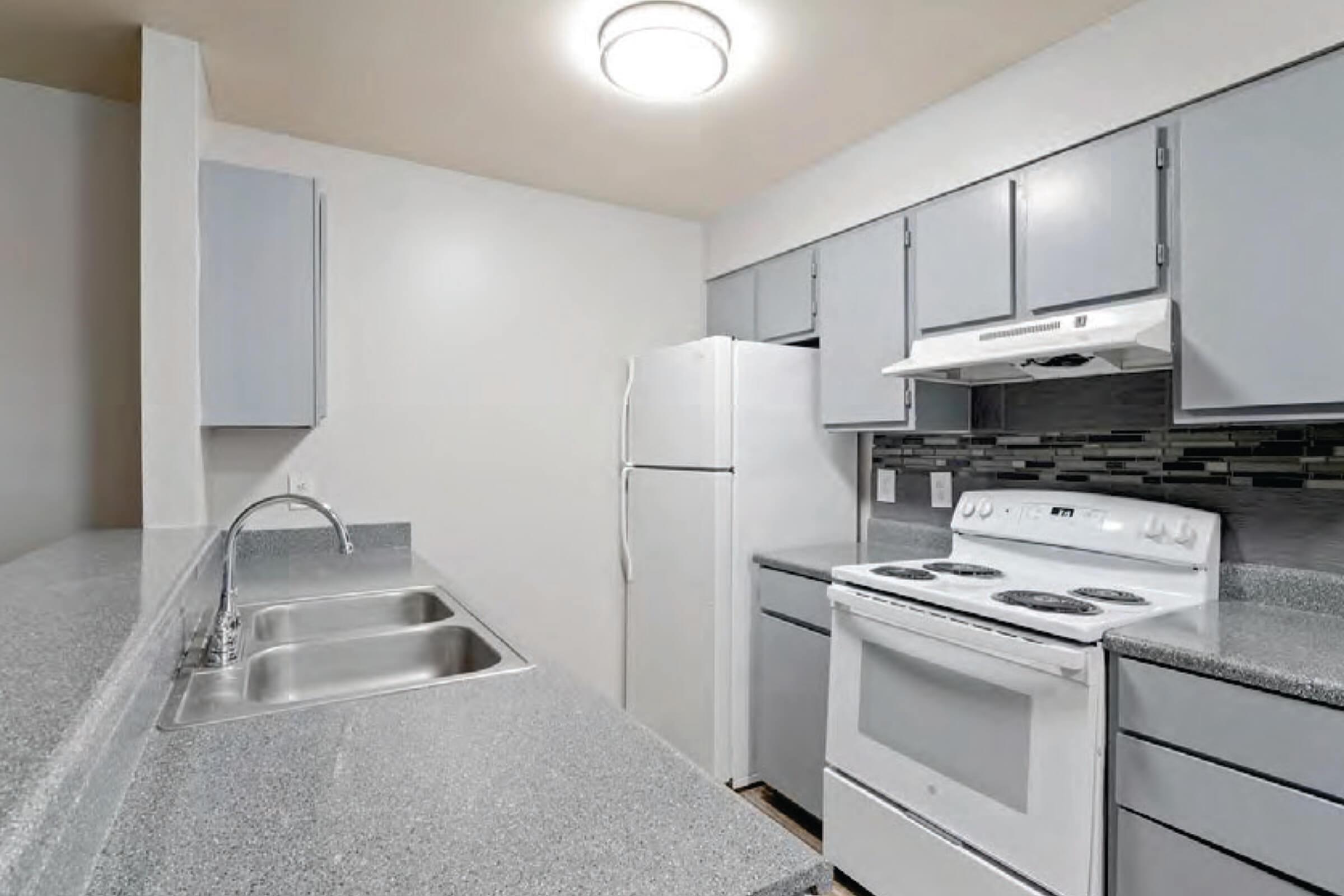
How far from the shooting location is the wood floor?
7.61 feet

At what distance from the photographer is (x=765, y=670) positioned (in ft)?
8.39

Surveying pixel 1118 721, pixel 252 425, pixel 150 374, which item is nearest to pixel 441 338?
pixel 252 425

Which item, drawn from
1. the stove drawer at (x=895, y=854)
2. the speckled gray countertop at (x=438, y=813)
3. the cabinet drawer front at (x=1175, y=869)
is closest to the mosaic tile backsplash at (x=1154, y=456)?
the cabinet drawer front at (x=1175, y=869)

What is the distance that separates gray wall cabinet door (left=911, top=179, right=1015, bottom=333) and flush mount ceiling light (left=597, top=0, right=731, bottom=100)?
839mm

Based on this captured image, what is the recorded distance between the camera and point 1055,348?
5.56 feet

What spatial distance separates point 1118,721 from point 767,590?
1.23 metres

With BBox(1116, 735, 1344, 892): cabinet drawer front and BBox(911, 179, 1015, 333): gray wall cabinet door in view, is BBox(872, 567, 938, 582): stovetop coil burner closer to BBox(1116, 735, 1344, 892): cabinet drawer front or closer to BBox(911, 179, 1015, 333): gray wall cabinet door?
BBox(1116, 735, 1344, 892): cabinet drawer front

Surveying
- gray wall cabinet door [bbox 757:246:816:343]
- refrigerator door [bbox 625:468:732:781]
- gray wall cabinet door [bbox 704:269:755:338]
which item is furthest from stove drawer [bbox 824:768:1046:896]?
gray wall cabinet door [bbox 704:269:755:338]

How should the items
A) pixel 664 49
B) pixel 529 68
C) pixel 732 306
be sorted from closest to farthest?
pixel 664 49 → pixel 529 68 → pixel 732 306

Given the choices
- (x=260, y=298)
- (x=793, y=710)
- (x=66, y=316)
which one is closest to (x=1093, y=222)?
(x=793, y=710)

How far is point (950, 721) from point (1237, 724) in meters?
0.61

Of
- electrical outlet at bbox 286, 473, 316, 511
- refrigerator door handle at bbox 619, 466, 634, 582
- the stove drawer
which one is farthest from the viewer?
refrigerator door handle at bbox 619, 466, 634, 582

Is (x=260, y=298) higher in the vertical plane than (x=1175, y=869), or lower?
higher

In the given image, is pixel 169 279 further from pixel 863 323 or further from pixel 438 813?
pixel 863 323
